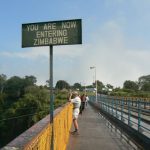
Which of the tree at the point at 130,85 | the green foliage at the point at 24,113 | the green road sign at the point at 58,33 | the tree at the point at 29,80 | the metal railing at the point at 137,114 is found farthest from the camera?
the tree at the point at 130,85

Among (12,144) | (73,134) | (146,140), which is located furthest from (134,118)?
(12,144)

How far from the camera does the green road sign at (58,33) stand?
919 centimetres

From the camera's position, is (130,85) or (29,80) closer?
(29,80)

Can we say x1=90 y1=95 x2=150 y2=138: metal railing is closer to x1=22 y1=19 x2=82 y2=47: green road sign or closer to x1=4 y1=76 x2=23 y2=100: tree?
x1=22 y1=19 x2=82 y2=47: green road sign

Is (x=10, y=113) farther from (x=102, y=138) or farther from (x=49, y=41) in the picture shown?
(x=49, y=41)

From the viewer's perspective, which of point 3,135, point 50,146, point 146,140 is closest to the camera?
point 50,146

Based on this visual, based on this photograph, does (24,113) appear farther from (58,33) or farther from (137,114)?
(58,33)

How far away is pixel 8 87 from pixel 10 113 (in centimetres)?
8552

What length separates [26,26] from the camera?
9.38m

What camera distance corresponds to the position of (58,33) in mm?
9227

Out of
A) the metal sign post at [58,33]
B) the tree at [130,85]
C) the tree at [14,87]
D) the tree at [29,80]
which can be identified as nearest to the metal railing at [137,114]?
the metal sign post at [58,33]

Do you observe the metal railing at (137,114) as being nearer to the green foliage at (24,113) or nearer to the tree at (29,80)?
the green foliage at (24,113)

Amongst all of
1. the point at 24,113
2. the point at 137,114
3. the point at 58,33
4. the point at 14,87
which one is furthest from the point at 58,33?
the point at 14,87

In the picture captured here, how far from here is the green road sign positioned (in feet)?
30.1
